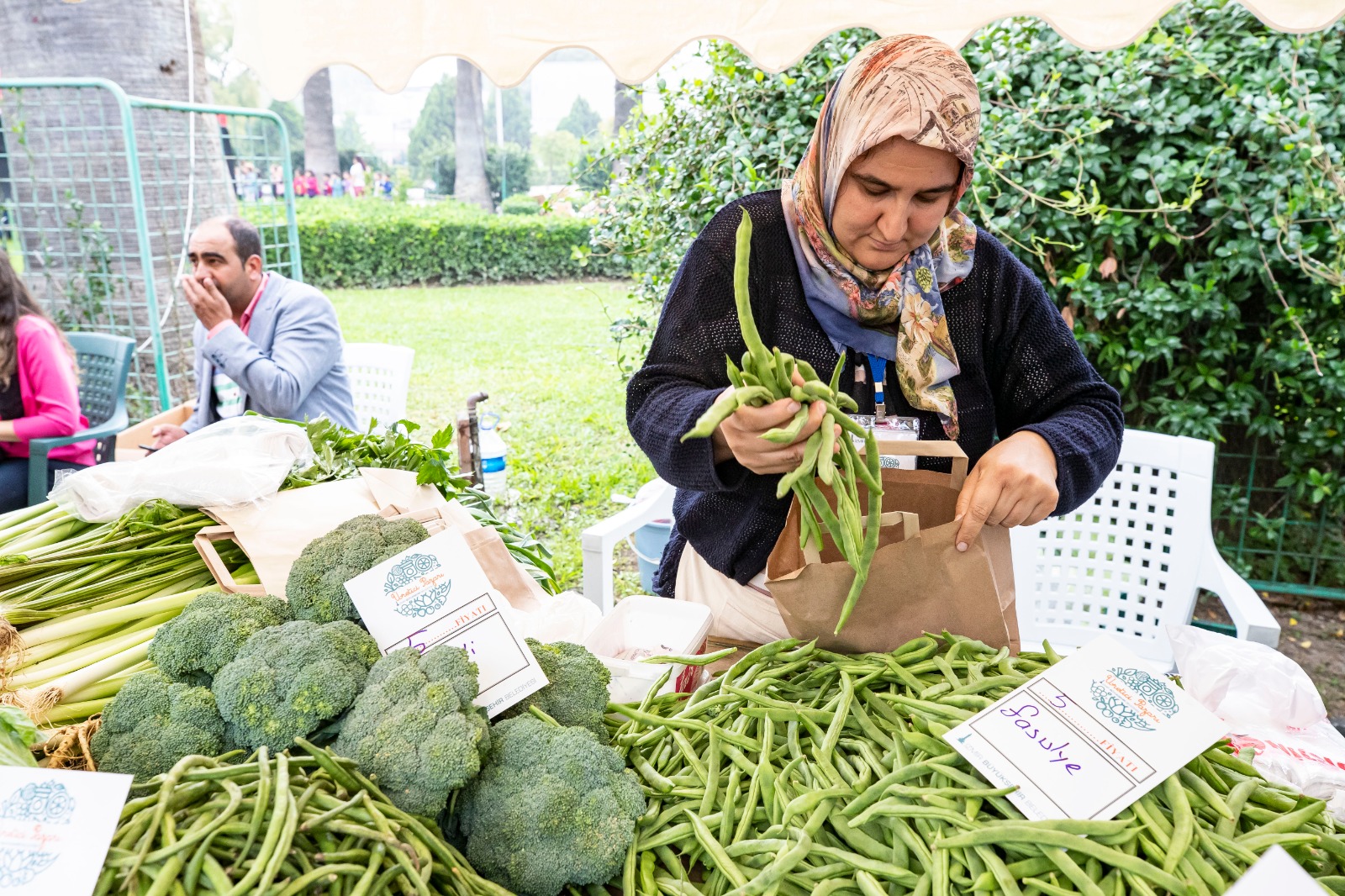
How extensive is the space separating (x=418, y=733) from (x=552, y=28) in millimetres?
1875

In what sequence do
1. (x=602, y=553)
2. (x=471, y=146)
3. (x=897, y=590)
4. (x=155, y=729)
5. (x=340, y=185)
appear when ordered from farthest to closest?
(x=340, y=185) → (x=471, y=146) → (x=602, y=553) → (x=897, y=590) → (x=155, y=729)

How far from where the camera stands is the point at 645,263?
4461 mm

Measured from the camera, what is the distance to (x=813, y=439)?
46.1 inches

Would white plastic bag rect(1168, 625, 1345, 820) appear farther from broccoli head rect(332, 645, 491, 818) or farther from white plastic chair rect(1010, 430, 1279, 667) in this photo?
broccoli head rect(332, 645, 491, 818)

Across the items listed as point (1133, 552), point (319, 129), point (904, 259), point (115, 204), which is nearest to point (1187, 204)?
point (1133, 552)

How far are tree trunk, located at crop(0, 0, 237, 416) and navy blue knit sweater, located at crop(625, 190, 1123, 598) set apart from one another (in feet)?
15.7

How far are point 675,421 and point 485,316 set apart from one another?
33.1 feet

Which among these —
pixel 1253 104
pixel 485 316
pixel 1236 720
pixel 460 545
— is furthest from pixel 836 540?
pixel 485 316

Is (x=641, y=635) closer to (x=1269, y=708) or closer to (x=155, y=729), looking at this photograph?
(x=155, y=729)

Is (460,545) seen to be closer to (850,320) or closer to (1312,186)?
(850,320)

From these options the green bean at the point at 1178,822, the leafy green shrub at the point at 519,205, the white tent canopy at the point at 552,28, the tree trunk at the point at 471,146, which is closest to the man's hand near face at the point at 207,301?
the white tent canopy at the point at 552,28

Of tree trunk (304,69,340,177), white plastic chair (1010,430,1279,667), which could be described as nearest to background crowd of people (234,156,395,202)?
tree trunk (304,69,340,177)

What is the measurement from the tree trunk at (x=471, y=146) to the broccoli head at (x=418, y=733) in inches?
701

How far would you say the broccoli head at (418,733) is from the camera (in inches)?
37.2
